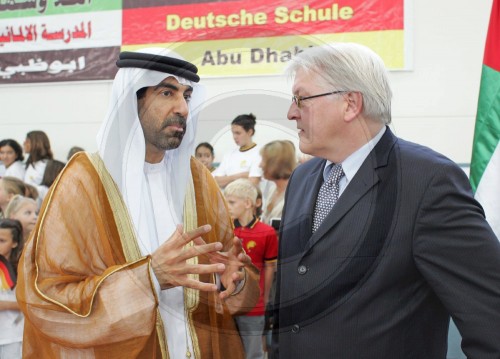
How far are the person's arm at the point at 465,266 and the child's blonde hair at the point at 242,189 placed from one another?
80 centimetres

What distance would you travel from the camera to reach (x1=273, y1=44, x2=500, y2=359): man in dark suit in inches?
58.8

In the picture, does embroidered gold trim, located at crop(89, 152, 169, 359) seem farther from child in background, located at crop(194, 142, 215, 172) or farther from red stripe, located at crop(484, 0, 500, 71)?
red stripe, located at crop(484, 0, 500, 71)

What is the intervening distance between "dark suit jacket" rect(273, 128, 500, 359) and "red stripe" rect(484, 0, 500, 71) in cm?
211

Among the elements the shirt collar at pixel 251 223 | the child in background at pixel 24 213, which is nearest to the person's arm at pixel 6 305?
the child in background at pixel 24 213

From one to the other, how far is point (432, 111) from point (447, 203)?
3.50 metres

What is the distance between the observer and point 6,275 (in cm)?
372

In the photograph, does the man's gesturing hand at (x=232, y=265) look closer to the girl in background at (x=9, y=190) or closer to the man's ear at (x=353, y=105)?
the man's ear at (x=353, y=105)

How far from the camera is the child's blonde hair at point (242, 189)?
2.22 m

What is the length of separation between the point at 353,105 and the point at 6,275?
2.67m

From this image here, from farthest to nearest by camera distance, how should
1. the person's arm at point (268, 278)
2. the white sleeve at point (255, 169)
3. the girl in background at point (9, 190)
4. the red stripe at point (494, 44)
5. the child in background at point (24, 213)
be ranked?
the girl in background at point (9, 190) < the child in background at point (24, 213) < the red stripe at point (494, 44) < the white sleeve at point (255, 169) < the person's arm at point (268, 278)

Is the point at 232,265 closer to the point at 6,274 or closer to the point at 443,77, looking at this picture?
the point at 6,274

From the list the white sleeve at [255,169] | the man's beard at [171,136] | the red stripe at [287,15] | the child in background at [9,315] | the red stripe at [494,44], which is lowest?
the child in background at [9,315]

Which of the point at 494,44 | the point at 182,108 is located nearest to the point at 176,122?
the point at 182,108

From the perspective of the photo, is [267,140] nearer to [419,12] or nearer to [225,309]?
[225,309]
